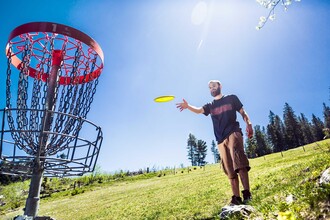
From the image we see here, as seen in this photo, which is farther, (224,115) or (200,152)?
(200,152)

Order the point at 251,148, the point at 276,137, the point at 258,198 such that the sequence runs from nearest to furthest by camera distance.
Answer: the point at 258,198 → the point at 251,148 → the point at 276,137

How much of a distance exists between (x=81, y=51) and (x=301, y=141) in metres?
108

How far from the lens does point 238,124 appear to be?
5.44 m

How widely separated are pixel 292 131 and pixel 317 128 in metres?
17.2

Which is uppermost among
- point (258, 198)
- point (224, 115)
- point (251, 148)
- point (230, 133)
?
point (251, 148)

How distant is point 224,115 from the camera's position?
220 inches

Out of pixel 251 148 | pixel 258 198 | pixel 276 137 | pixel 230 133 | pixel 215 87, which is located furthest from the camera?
pixel 276 137

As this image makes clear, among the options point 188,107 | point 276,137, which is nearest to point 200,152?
point 276,137

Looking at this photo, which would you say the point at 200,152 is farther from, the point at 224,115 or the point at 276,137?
the point at 224,115

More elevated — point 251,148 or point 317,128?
point 317,128

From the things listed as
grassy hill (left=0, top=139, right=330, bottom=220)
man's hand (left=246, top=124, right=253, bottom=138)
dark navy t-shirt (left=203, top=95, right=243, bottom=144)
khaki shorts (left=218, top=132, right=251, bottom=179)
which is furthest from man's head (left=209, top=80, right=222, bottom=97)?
grassy hill (left=0, top=139, right=330, bottom=220)

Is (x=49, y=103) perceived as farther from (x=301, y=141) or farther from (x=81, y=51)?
(x=301, y=141)

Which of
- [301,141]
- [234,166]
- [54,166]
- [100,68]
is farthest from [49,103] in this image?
[301,141]

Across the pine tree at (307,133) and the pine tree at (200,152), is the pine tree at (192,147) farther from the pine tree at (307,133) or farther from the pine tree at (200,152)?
the pine tree at (307,133)
